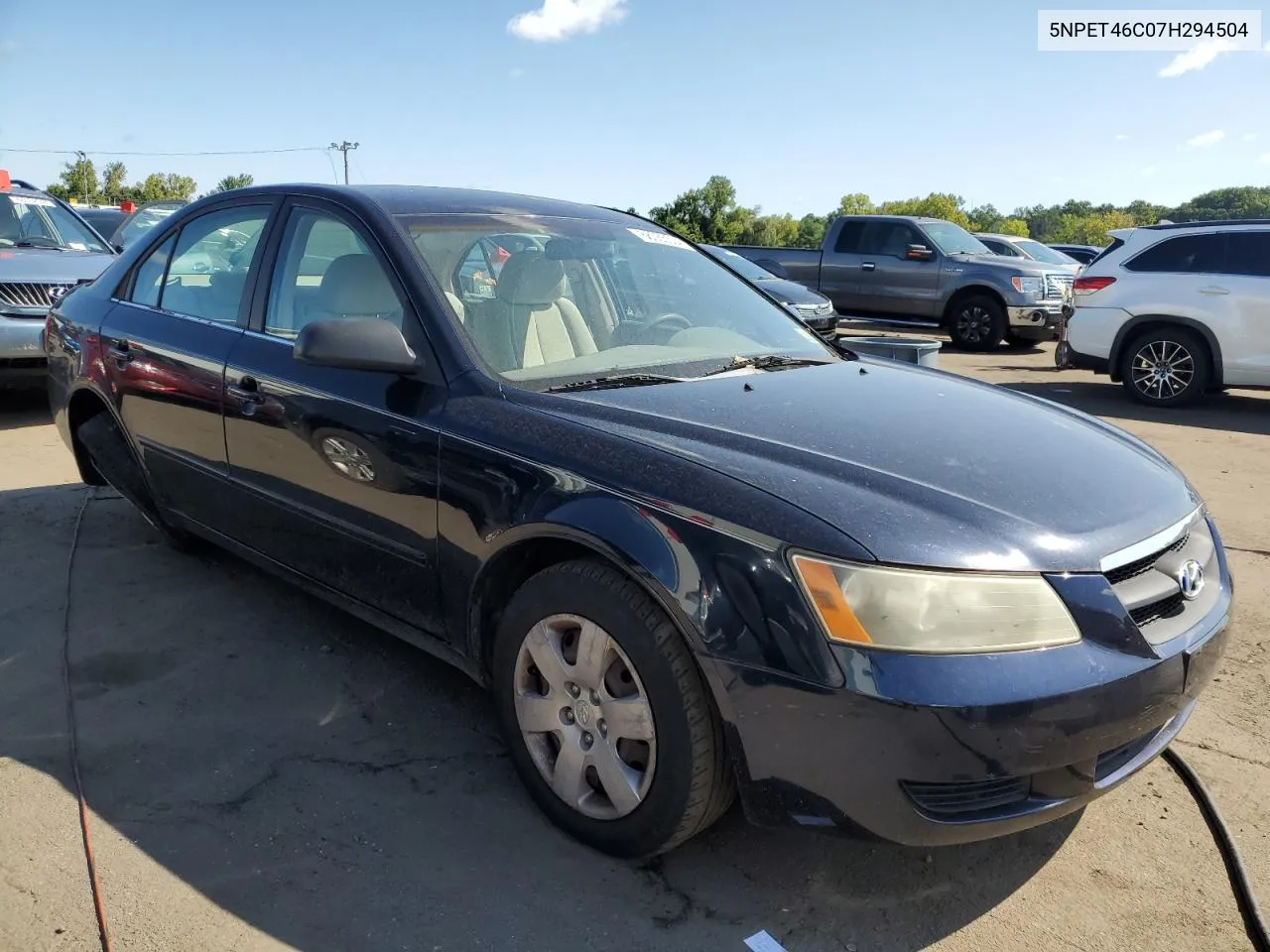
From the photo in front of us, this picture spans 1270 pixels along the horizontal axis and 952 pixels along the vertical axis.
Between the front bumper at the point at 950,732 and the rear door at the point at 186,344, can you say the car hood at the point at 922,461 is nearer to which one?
the front bumper at the point at 950,732

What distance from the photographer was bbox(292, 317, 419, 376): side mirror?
267cm

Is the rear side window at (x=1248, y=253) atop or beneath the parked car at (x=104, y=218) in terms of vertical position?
beneath

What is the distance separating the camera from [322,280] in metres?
3.27

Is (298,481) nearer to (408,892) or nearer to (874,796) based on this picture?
(408,892)

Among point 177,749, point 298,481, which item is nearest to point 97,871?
point 177,749

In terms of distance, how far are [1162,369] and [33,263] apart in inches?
370

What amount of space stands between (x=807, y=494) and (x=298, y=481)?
1.79 m

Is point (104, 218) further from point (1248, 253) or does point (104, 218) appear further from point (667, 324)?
point (1248, 253)

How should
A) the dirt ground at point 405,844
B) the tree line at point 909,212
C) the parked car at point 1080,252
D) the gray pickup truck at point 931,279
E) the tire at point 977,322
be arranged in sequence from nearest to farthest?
1. the dirt ground at point 405,844
2. the gray pickup truck at point 931,279
3. the tire at point 977,322
4. the parked car at point 1080,252
5. the tree line at point 909,212

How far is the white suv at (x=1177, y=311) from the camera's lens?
8562 millimetres

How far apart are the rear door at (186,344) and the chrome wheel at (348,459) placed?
2.27 ft

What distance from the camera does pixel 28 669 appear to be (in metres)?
3.42

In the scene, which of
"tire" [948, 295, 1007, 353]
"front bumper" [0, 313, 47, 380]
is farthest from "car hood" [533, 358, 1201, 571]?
"tire" [948, 295, 1007, 353]

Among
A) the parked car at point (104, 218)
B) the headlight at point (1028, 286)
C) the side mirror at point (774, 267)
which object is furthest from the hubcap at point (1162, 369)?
the parked car at point (104, 218)
